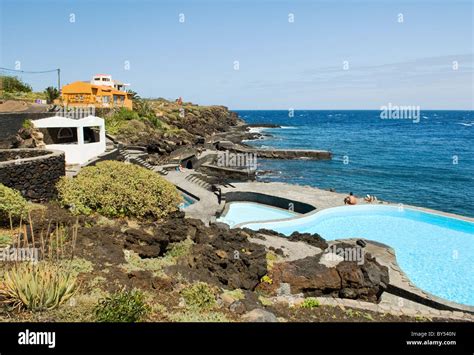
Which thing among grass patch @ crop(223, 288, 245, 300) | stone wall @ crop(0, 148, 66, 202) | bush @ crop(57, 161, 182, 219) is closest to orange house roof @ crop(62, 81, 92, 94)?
stone wall @ crop(0, 148, 66, 202)

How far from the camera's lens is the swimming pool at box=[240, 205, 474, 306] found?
47.3ft

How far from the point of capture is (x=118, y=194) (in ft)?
49.4

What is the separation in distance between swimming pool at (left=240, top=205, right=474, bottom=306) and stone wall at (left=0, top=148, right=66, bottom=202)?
8.97 metres

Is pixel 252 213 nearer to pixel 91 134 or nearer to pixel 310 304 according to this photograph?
pixel 310 304

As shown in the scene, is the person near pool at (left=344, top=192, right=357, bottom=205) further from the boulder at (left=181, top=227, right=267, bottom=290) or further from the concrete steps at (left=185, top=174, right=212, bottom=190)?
the boulder at (left=181, top=227, right=267, bottom=290)

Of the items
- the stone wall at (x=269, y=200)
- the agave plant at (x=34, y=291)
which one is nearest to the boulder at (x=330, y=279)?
the agave plant at (x=34, y=291)

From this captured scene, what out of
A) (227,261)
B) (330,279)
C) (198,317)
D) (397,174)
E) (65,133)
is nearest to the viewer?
(198,317)

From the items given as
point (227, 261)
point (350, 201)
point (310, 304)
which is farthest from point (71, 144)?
point (310, 304)

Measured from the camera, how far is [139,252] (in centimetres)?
1105

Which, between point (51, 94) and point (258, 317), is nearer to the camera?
point (258, 317)

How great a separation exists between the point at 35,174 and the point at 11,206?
10.5 ft
